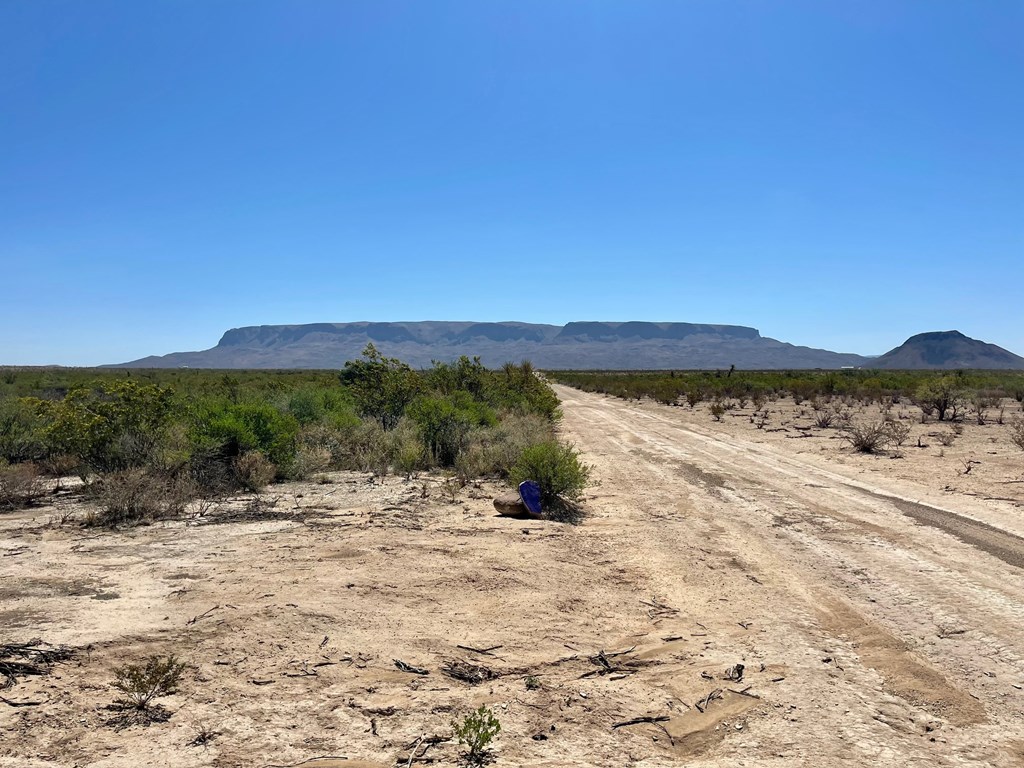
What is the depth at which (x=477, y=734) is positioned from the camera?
366cm

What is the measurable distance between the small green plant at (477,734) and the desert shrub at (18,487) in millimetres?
8555

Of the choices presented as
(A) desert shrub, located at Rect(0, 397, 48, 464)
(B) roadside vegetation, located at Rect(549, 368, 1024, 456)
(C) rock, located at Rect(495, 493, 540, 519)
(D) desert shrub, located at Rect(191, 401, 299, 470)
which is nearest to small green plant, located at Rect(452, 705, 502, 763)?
(C) rock, located at Rect(495, 493, 540, 519)

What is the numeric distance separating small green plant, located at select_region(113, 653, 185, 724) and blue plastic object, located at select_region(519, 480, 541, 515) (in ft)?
18.6

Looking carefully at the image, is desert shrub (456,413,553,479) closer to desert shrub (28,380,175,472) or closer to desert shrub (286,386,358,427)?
desert shrub (286,386,358,427)

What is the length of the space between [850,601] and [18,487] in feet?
35.0

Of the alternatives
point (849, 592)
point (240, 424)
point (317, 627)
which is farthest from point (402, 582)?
point (240, 424)

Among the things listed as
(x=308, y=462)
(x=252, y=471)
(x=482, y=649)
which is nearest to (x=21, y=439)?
(x=252, y=471)

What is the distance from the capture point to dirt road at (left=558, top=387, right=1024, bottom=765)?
396 centimetres

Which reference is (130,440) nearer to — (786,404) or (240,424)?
(240,424)

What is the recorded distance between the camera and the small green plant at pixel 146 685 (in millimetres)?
3977

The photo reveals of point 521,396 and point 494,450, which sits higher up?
point 521,396

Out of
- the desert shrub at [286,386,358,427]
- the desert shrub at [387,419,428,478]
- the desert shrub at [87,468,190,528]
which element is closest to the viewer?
the desert shrub at [87,468,190,528]

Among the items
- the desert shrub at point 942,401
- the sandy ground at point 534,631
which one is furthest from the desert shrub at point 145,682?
the desert shrub at point 942,401

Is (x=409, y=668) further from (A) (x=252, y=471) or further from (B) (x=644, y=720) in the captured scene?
(A) (x=252, y=471)
